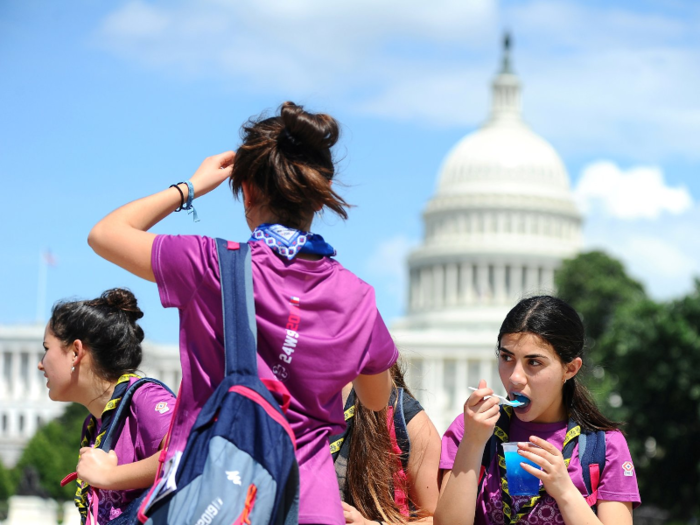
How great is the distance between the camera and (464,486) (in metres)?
4.83

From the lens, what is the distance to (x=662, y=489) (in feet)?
135

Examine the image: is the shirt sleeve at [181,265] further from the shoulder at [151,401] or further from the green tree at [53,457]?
the green tree at [53,457]

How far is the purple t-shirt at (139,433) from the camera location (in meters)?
5.19

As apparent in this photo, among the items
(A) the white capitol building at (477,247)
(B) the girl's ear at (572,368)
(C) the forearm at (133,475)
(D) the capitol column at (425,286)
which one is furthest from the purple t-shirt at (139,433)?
(D) the capitol column at (425,286)

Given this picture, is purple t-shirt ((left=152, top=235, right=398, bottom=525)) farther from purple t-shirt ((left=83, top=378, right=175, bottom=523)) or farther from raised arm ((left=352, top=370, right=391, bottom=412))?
purple t-shirt ((left=83, top=378, right=175, bottom=523))

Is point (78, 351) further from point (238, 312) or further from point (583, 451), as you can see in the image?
point (583, 451)

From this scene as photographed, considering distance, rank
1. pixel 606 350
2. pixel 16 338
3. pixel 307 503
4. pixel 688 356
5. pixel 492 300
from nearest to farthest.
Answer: pixel 307 503 → pixel 688 356 → pixel 606 350 → pixel 492 300 → pixel 16 338

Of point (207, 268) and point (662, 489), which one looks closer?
point (207, 268)

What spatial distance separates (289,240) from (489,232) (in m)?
97.6

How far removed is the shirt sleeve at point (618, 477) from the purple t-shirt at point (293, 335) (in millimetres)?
1207

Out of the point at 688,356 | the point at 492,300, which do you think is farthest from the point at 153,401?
the point at 492,300

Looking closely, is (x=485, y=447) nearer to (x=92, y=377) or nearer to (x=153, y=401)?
(x=153, y=401)

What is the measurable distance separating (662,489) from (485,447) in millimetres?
37646

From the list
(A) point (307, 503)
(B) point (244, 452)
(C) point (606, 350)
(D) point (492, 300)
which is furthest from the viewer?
(D) point (492, 300)
